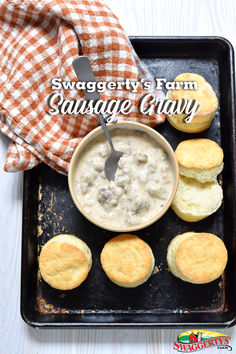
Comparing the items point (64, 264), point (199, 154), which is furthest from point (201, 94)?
point (64, 264)

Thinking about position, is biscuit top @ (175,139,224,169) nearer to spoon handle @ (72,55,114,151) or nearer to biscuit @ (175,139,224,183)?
biscuit @ (175,139,224,183)

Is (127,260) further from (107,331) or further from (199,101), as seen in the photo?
(199,101)

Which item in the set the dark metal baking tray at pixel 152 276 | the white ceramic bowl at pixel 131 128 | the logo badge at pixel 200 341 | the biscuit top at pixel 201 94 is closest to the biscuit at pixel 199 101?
the biscuit top at pixel 201 94

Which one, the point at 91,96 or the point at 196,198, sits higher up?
the point at 91,96

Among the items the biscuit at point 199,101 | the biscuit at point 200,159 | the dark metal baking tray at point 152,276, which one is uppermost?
the biscuit at point 199,101

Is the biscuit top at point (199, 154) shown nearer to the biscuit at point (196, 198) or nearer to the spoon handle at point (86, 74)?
the biscuit at point (196, 198)

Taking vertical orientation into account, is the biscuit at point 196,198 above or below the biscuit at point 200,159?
below

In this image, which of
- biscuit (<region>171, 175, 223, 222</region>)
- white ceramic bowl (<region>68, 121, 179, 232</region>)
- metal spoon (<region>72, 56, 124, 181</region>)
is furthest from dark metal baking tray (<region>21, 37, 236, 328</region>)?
metal spoon (<region>72, 56, 124, 181</region>)
